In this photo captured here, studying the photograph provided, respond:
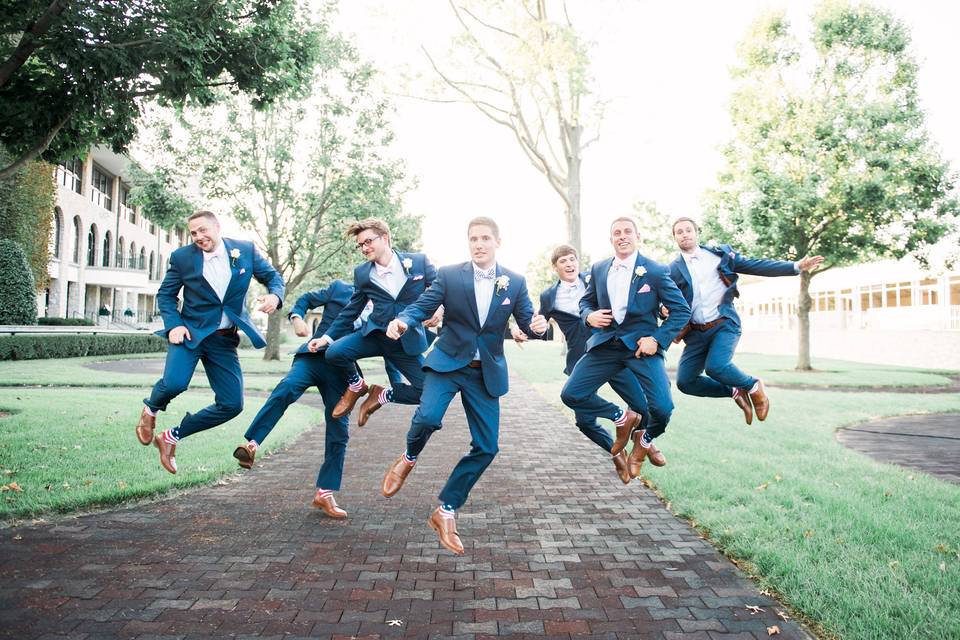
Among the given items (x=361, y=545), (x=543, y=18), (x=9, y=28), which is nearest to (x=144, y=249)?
(x=543, y=18)

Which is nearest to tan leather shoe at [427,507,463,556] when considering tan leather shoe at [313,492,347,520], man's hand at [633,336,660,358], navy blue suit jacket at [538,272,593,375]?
tan leather shoe at [313,492,347,520]

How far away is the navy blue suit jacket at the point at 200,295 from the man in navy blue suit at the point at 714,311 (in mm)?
3680

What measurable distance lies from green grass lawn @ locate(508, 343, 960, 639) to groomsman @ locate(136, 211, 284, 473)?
13.8 ft

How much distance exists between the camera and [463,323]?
5.13 meters

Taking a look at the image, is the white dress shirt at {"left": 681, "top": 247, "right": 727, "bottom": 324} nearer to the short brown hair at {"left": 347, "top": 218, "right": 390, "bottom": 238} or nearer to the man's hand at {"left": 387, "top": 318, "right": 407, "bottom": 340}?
the short brown hair at {"left": 347, "top": 218, "right": 390, "bottom": 238}

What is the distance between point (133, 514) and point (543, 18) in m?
22.1

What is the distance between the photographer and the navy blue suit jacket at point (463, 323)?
5.04 meters

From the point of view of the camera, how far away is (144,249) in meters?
57.2

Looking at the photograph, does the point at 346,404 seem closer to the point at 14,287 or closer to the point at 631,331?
the point at 631,331

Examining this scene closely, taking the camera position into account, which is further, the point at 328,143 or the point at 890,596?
the point at 328,143

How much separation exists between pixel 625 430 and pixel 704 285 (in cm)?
166

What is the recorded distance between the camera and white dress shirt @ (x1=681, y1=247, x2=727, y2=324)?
670 centimetres

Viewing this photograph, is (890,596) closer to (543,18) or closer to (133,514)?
(133,514)

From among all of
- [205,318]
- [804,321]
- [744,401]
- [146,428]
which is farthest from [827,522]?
[804,321]
